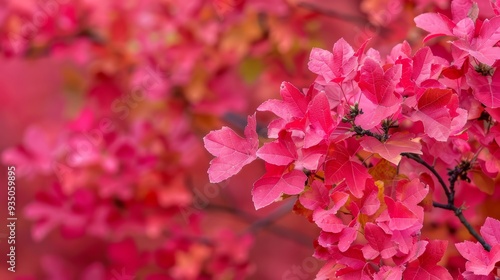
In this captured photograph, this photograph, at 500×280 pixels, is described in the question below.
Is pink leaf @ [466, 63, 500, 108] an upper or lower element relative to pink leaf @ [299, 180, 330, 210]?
lower

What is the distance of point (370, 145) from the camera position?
635mm

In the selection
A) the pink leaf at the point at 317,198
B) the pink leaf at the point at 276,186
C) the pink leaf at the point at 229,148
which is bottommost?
the pink leaf at the point at 317,198

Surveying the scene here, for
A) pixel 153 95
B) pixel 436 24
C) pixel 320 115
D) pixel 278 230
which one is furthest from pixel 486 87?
pixel 278 230

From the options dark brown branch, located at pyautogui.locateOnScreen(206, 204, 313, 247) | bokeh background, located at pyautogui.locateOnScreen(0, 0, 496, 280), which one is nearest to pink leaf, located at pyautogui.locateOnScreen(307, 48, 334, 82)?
bokeh background, located at pyautogui.locateOnScreen(0, 0, 496, 280)

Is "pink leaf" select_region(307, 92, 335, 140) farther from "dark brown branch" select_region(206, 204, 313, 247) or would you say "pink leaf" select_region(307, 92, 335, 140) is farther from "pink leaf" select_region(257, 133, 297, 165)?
"dark brown branch" select_region(206, 204, 313, 247)

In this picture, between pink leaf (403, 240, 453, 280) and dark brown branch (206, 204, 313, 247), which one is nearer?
pink leaf (403, 240, 453, 280)

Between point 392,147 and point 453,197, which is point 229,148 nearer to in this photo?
point 392,147

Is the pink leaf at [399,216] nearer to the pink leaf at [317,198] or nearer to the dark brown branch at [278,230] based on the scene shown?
the pink leaf at [317,198]

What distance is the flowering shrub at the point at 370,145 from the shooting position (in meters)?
0.64

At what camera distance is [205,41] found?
147 cm

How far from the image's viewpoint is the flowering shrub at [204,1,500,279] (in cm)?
64

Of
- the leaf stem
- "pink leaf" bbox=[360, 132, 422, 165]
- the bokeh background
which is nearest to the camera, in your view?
"pink leaf" bbox=[360, 132, 422, 165]

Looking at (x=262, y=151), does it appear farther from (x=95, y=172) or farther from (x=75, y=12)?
(x=75, y=12)

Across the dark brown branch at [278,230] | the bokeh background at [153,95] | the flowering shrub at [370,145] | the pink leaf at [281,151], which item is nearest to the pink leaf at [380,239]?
the flowering shrub at [370,145]
